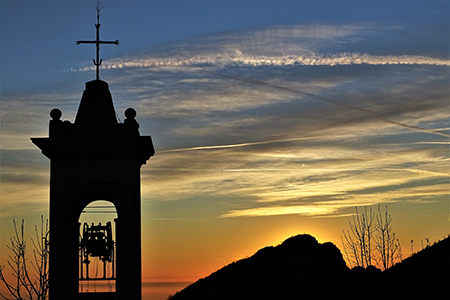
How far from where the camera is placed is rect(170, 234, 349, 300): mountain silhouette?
2597 cm

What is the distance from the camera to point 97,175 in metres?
16.4

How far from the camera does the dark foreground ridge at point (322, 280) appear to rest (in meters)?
24.3

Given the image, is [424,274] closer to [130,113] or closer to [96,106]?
[130,113]

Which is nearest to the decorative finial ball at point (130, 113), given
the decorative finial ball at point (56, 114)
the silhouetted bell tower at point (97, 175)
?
the silhouetted bell tower at point (97, 175)

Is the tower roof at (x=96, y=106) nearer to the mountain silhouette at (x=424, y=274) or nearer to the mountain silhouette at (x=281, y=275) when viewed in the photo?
the mountain silhouette at (x=281, y=275)

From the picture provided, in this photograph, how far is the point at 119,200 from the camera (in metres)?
16.5

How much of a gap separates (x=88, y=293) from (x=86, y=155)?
4093 millimetres

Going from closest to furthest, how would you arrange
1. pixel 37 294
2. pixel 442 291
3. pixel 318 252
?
pixel 37 294 < pixel 442 291 < pixel 318 252

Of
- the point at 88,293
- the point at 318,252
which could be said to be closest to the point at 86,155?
the point at 88,293

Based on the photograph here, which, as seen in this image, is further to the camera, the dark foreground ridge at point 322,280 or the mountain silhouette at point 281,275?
the mountain silhouette at point 281,275

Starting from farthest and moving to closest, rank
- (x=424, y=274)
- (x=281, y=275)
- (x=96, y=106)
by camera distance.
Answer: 1. (x=281, y=275)
2. (x=424, y=274)
3. (x=96, y=106)

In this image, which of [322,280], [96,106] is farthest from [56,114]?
[322,280]

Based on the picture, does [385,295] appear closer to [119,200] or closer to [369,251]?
[369,251]

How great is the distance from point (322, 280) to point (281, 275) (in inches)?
71.2
